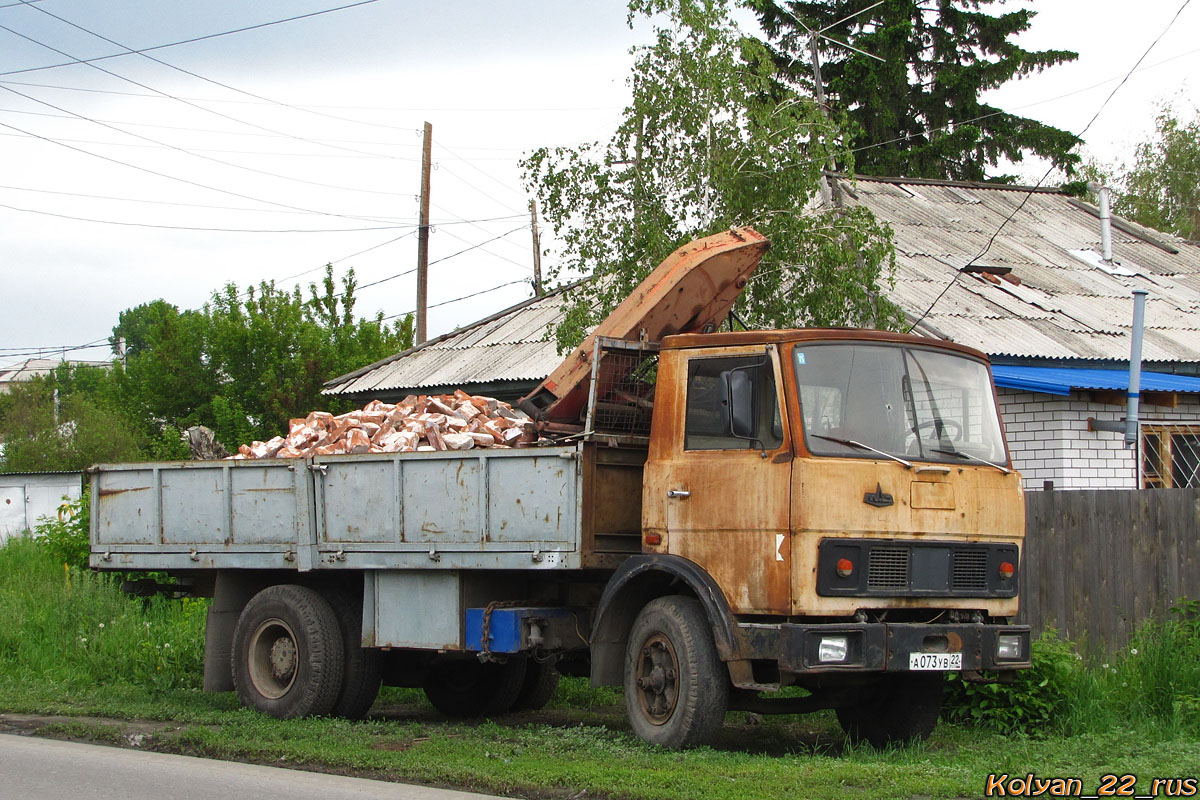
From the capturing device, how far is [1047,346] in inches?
564

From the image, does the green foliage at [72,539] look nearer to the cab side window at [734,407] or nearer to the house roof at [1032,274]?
the house roof at [1032,274]

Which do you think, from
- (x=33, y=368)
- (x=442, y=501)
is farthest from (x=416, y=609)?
(x=33, y=368)

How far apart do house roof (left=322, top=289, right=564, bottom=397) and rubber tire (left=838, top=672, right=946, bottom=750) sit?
361 inches

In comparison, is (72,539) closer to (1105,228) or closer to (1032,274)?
(1032,274)

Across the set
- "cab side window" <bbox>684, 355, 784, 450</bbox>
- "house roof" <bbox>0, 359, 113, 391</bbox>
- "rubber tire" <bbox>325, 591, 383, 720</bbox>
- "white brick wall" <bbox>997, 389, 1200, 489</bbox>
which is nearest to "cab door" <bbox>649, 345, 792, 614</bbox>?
"cab side window" <bbox>684, 355, 784, 450</bbox>

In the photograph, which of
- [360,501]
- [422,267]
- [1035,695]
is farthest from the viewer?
[422,267]

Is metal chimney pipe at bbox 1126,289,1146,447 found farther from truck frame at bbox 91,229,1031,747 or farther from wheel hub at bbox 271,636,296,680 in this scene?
wheel hub at bbox 271,636,296,680

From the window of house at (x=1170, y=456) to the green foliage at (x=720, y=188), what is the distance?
14.4ft

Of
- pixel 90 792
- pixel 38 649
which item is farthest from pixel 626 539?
pixel 38 649

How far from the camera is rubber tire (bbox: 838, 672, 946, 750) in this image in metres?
8.52

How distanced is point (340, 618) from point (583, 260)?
3894 millimetres

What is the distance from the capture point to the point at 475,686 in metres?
10.7

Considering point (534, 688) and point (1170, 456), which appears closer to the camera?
point (534, 688)

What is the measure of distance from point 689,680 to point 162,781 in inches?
115
